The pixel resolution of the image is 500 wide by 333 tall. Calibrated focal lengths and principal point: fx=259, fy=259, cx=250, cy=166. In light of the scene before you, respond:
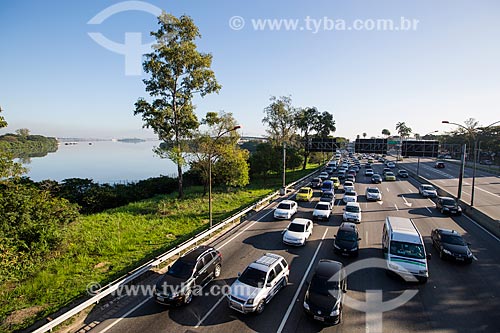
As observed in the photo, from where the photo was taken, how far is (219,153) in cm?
3172

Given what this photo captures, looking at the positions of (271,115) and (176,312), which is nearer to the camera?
(176,312)

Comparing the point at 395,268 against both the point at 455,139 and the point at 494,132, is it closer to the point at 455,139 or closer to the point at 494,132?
the point at 494,132

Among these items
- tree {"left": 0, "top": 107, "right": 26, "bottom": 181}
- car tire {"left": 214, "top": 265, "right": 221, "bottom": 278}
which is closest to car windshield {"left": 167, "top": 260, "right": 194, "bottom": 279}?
car tire {"left": 214, "top": 265, "right": 221, "bottom": 278}

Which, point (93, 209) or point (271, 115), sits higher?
point (271, 115)

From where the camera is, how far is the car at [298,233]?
55.1 ft

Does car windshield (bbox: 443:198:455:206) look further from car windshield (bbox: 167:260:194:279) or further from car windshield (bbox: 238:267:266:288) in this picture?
car windshield (bbox: 167:260:194:279)

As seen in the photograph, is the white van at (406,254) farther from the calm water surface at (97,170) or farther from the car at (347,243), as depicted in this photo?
the calm water surface at (97,170)

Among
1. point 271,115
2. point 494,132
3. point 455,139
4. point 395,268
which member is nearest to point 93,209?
point 395,268

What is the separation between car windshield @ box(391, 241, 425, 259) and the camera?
41.6 feet

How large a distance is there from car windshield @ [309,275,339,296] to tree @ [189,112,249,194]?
68.5 ft

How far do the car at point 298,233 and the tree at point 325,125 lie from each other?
5024 cm

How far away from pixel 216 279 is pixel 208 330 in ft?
12.1

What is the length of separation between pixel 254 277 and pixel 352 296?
175 inches

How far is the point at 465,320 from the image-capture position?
9.85m
